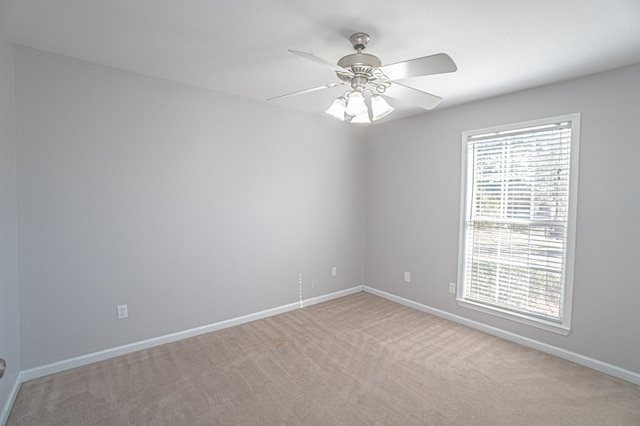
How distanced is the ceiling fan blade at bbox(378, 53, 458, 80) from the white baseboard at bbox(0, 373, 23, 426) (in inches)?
122

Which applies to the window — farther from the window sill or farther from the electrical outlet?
the electrical outlet

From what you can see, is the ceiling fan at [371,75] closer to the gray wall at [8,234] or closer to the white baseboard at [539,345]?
the gray wall at [8,234]

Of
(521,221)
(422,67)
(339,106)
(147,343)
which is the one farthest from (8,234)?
(521,221)

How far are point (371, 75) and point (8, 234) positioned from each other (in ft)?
8.71

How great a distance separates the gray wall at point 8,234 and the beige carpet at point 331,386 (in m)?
0.29

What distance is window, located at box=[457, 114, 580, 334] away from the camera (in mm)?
2678

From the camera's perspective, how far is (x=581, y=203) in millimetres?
2570

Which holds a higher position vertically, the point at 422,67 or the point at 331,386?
the point at 422,67

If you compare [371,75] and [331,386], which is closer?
[371,75]

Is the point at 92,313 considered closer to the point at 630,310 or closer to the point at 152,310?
the point at 152,310

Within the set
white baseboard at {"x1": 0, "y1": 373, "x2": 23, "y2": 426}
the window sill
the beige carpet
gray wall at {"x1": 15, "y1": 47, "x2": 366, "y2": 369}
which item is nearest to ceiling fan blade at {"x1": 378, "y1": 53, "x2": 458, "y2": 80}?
gray wall at {"x1": 15, "y1": 47, "x2": 366, "y2": 369}

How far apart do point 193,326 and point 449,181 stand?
10.5 feet

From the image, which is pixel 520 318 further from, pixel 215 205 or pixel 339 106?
pixel 215 205

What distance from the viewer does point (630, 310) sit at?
2357mm
